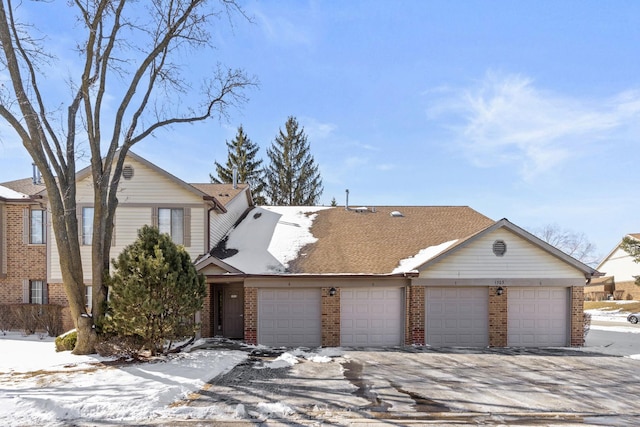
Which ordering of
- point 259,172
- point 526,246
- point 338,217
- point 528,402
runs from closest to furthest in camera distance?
1. point 528,402
2. point 526,246
3. point 338,217
4. point 259,172

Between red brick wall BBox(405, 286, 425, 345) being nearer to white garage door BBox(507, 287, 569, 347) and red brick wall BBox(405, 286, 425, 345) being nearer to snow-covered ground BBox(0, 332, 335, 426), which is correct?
white garage door BBox(507, 287, 569, 347)

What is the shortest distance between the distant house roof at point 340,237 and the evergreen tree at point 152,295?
3.03 m

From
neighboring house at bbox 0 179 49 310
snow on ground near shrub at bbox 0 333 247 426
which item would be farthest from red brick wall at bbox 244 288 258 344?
neighboring house at bbox 0 179 49 310

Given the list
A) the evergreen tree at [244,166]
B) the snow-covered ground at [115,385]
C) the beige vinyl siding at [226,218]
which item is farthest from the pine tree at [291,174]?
the snow-covered ground at [115,385]

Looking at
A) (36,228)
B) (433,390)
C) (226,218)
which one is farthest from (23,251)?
(433,390)

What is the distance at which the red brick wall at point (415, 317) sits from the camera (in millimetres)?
13852

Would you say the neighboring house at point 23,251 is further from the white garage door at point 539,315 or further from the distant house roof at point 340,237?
the white garage door at point 539,315

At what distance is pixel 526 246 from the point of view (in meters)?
14.0

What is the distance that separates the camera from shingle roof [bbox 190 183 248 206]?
1828 cm

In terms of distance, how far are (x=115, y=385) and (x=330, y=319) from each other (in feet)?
23.5

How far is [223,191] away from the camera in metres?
Answer: 19.5

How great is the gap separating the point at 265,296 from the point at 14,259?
432 inches

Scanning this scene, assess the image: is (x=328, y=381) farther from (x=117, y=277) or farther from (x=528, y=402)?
(x=117, y=277)

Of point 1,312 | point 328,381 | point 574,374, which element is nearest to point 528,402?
point 574,374
